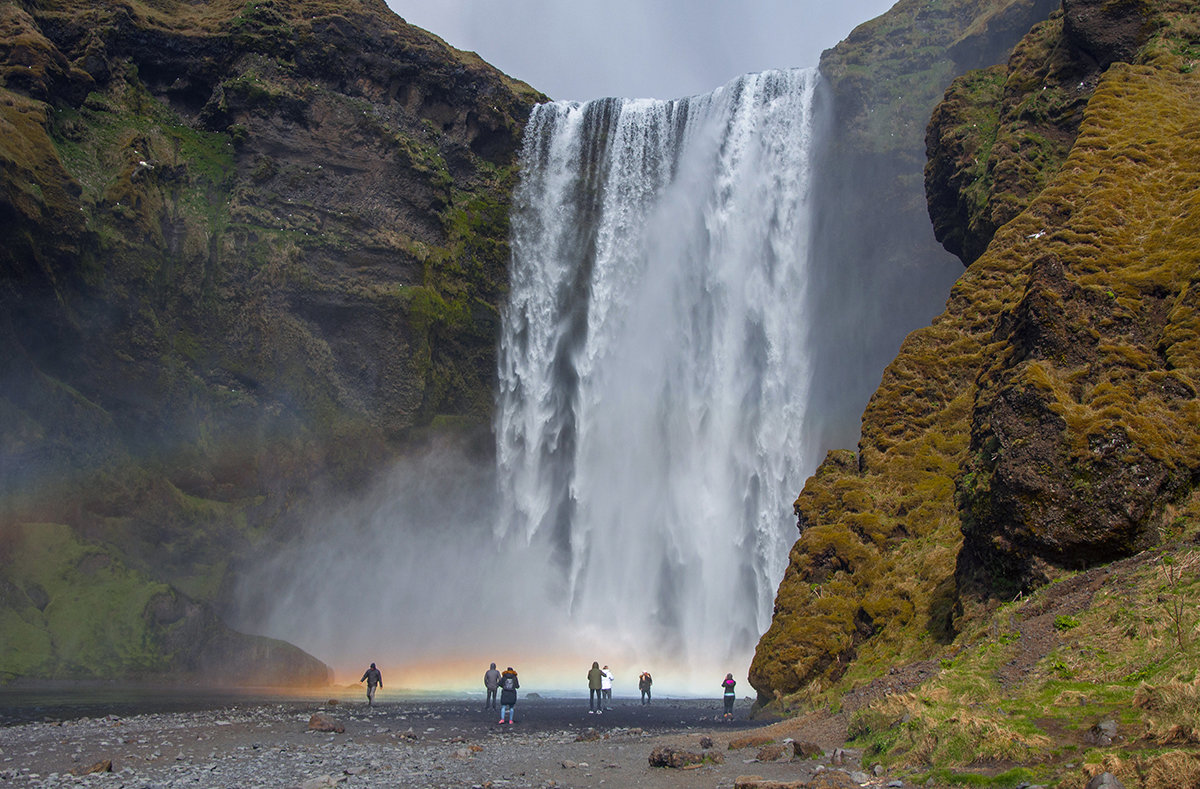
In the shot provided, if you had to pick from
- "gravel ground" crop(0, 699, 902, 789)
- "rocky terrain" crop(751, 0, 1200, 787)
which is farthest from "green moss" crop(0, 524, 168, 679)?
"rocky terrain" crop(751, 0, 1200, 787)

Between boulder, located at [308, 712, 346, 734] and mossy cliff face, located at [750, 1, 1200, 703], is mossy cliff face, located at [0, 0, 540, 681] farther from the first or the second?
mossy cliff face, located at [750, 1, 1200, 703]

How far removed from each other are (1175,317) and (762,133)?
36.4 m

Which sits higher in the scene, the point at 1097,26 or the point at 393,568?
the point at 1097,26

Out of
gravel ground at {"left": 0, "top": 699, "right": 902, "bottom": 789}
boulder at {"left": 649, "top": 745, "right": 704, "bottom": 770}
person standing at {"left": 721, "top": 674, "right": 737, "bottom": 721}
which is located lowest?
gravel ground at {"left": 0, "top": 699, "right": 902, "bottom": 789}

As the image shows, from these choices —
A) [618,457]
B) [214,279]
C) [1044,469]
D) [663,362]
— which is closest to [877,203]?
[663,362]

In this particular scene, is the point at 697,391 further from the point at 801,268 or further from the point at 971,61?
the point at 971,61

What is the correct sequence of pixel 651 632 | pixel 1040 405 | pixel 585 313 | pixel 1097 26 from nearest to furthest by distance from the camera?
1. pixel 1040 405
2. pixel 1097 26
3. pixel 651 632
4. pixel 585 313

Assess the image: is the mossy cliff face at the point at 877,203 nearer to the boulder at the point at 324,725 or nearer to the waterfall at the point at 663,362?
the waterfall at the point at 663,362

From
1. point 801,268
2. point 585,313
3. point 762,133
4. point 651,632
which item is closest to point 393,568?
point 651,632

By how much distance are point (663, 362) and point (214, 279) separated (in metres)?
24.3

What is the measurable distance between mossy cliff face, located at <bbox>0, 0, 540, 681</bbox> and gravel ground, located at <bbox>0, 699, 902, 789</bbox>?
2137 centimetres

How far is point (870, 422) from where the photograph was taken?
72.5ft

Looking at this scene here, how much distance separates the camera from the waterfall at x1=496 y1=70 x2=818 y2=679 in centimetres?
4341

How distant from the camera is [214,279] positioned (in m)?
44.2
